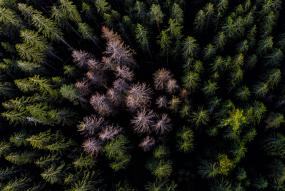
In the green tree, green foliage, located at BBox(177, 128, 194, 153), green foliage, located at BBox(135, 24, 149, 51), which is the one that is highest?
the green tree

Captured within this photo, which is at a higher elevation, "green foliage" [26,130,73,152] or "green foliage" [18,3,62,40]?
"green foliage" [18,3,62,40]

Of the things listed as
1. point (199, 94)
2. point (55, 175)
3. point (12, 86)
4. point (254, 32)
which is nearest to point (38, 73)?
point (12, 86)

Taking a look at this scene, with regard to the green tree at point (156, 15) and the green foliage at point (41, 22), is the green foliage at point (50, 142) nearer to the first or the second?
the green foliage at point (41, 22)

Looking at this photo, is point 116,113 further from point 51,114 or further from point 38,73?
point 38,73

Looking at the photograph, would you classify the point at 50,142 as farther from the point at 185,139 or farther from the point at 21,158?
the point at 185,139

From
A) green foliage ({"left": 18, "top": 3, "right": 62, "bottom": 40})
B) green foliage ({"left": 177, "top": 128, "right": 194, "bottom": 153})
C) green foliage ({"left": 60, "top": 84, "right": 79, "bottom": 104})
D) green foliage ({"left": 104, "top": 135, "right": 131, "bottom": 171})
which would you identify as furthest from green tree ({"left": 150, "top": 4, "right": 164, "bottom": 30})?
green foliage ({"left": 104, "top": 135, "right": 131, "bottom": 171})

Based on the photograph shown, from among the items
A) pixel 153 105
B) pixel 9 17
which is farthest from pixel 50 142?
pixel 9 17

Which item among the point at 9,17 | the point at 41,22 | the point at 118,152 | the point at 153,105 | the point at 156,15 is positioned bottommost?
the point at 118,152

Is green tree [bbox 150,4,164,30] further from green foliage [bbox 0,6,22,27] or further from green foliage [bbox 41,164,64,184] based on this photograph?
green foliage [bbox 41,164,64,184]

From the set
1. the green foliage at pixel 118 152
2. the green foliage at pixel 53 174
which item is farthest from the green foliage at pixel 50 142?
the green foliage at pixel 118 152
